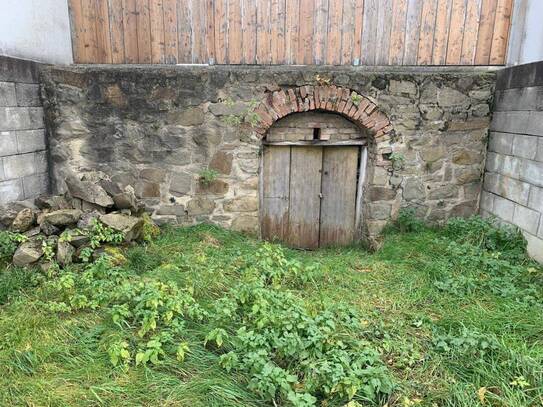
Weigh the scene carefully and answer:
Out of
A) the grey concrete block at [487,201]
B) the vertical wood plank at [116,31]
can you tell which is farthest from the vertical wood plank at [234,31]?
the grey concrete block at [487,201]

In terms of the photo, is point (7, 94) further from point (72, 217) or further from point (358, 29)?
point (358, 29)

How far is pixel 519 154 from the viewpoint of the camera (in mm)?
4480

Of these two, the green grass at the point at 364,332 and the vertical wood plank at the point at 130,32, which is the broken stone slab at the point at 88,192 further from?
the vertical wood plank at the point at 130,32

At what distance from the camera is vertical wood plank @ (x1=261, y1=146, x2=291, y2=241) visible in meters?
5.19

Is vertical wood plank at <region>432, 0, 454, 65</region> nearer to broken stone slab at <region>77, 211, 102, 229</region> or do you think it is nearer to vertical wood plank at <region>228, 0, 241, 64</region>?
vertical wood plank at <region>228, 0, 241, 64</region>

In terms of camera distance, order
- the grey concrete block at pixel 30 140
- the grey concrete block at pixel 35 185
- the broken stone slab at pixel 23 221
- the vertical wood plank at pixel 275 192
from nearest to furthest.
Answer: the broken stone slab at pixel 23 221
the grey concrete block at pixel 30 140
the grey concrete block at pixel 35 185
the vertical wood plank at pixel 275 192

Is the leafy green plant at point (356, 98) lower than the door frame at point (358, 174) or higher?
higher

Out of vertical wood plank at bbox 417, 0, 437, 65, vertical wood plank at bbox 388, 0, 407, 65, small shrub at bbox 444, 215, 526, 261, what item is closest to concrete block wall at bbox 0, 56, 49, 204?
vertical wood plank at bbox 388, 0, 407, 65

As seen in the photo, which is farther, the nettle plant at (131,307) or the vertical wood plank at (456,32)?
the vertical wood plank at (456,32)

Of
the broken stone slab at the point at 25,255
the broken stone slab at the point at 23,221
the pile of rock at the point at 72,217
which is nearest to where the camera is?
the broken stone slab at the point at 25,255

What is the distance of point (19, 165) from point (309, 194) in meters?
3.40

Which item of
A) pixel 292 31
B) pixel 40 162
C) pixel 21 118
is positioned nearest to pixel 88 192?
pixel 40 162

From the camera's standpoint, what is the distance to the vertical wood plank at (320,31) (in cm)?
479

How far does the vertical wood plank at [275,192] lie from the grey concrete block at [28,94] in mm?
2725
